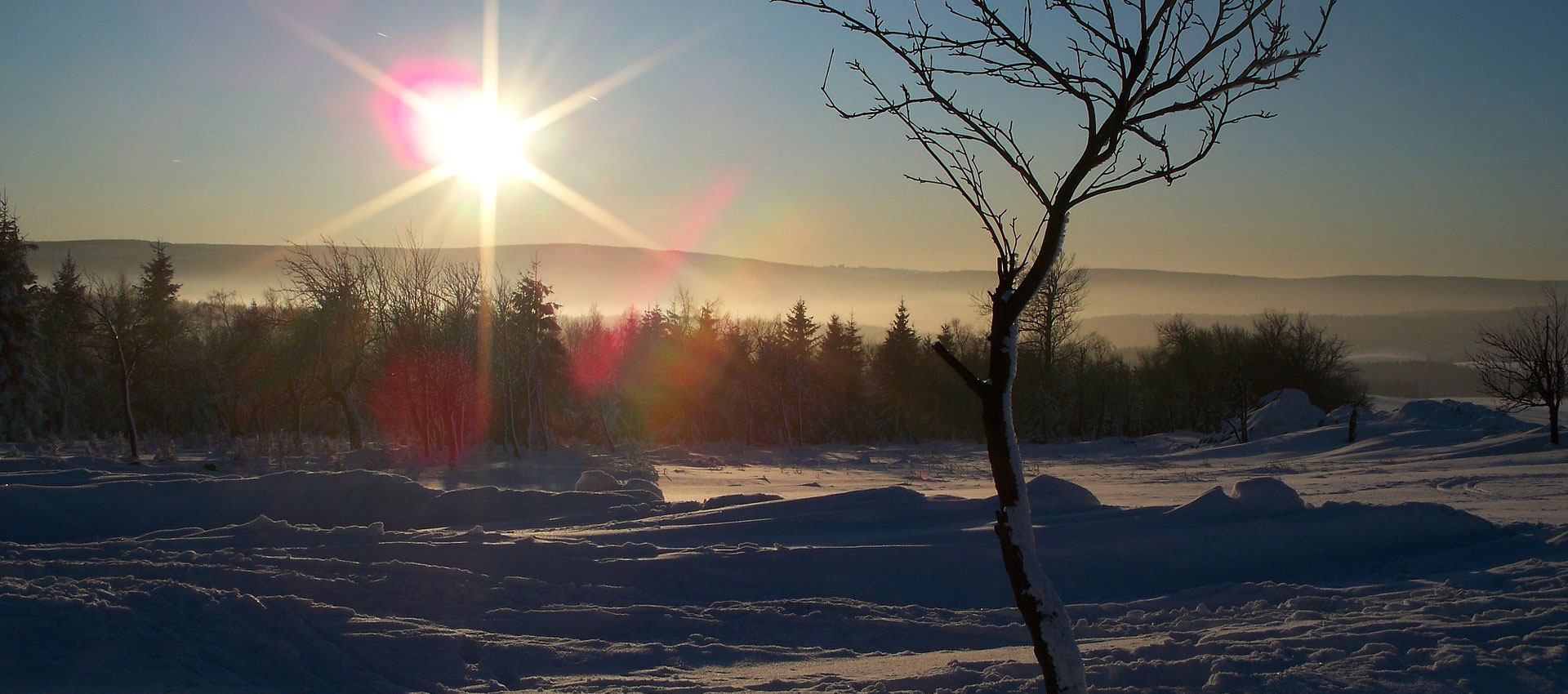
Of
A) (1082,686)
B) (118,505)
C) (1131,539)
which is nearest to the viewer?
(1082,686)

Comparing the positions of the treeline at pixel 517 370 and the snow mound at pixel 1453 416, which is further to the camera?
the treeline at pixel 517 370

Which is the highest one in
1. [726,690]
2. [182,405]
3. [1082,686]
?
[182,405]

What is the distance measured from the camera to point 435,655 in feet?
21.2

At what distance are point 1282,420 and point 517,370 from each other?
3188cm

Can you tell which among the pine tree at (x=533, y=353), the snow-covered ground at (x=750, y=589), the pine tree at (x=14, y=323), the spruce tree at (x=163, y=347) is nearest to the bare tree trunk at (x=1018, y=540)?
the snow-covered ground at (x=750, y=589)

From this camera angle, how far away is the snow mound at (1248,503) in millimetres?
10875

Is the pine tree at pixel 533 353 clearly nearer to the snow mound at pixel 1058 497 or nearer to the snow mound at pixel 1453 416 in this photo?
the snow mound at pixel 1058 497

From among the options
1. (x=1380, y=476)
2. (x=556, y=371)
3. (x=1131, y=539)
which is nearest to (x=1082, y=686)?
(x=1131, y=539)

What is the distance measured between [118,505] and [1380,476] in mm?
22974

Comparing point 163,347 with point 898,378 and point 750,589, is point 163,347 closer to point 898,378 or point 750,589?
point 898,378

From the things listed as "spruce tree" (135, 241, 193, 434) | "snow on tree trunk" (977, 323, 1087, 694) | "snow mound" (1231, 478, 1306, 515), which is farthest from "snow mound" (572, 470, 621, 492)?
Result: "spruce tree" (135, 241, 193, 434)

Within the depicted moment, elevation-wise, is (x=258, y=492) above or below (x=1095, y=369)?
below

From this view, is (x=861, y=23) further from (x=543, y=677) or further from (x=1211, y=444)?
(x=1211, y=444)

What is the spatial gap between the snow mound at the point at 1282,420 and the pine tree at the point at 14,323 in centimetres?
4497
